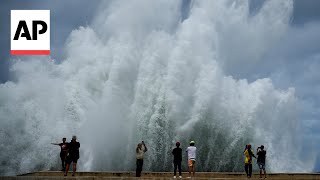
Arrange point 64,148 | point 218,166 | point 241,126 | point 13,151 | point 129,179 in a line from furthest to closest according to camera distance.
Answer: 1. point 13,151
2. point 241,126
3. point 218,166
4. point 64,148
5. point 129,179

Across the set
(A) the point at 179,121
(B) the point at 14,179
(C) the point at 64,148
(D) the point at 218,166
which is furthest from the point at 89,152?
(B) the point at 14,179

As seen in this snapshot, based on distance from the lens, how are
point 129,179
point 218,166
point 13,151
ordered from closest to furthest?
point 129,179 → point 218,166 → point 13,151

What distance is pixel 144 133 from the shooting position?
43406mm

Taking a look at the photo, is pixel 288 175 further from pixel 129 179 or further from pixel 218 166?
pixel 218 166

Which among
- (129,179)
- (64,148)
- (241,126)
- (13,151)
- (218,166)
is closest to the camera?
(129,179)

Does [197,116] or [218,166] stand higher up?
[197,116]

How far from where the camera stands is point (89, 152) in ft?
143

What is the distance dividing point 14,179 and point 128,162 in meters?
23.3

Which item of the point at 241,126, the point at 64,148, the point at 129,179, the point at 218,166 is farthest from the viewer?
the point at 241,126

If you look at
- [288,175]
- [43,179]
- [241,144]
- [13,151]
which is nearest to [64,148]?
[43,179]

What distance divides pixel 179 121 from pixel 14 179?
24811 millimetres

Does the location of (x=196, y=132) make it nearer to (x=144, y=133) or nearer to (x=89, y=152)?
(x=144, y=133)

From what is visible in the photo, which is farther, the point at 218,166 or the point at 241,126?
the point at 241,126

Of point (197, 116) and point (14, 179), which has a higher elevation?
point (197, 116)
